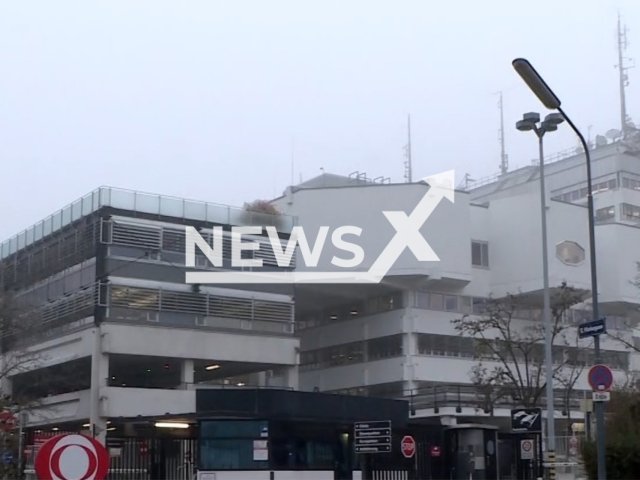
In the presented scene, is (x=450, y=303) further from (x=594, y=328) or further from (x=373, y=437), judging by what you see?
(x=594, y=328)

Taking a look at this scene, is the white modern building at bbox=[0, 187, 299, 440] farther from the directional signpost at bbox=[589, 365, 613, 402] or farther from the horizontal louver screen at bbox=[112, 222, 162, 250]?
Answer: the directional signpost at bbox=[589, 365, 613, 402]

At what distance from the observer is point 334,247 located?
185 feet

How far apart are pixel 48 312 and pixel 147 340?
22.9ft

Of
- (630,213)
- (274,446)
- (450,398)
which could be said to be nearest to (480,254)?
(450,398)

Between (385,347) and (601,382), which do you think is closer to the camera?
(601,382)

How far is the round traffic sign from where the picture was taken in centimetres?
1841

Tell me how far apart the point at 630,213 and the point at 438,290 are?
70.1ft

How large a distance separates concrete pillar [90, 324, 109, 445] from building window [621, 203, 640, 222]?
42.1 metres

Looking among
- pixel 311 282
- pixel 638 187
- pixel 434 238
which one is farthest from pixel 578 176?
Result: pixel 311 282

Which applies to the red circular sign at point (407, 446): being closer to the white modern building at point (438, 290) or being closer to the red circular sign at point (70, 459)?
the white modern building at point (438, 290)

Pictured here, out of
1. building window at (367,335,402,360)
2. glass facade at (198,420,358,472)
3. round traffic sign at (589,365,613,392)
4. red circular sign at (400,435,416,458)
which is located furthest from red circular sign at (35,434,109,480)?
building window at (367,335,402,360)

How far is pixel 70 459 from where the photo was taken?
9.88 metres

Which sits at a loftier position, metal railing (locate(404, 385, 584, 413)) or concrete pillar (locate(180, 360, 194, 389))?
concrete pillar (locate(180, 360, 194, 389))

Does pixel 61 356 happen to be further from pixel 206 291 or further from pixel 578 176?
pixel 578 176
